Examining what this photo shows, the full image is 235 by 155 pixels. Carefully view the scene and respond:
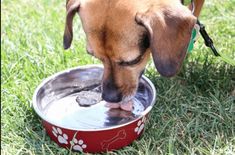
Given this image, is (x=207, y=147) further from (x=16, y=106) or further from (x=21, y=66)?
(x=21, y=66)

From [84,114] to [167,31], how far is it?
→ 41.9 inches

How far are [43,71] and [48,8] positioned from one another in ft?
3.93

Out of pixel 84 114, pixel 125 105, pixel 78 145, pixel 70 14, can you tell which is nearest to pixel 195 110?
pixel 125 105

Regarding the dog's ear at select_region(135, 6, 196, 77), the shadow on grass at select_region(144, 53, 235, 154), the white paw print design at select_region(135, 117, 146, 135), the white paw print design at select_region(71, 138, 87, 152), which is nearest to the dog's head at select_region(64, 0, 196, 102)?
the dog's ear at select_region(135, 6, 196, 77)

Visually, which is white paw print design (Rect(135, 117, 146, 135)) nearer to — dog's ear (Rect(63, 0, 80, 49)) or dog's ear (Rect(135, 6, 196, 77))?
dog's ear (Rect(135, 6, 196, 77))

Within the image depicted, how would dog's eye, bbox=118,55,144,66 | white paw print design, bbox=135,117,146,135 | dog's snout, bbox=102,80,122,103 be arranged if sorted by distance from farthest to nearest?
white paw print design, bbox=135,117,146,135, dog's snout, bbox=102,80,122,103, dog's eye, bbox=118,55,144,66

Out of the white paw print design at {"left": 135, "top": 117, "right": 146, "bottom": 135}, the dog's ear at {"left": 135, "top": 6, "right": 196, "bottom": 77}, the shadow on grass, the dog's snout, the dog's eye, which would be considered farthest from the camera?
the shadow on grass

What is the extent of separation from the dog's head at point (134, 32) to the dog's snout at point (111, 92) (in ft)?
0.08

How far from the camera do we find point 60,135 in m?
3.48

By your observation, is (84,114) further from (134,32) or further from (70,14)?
(134,32)

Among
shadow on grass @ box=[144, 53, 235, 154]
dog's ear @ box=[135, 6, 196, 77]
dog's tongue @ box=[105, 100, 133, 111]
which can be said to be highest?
dog's ear @ box=[135, 6, 196, 77]

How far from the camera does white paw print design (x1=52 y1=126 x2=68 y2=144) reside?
3.44 metres

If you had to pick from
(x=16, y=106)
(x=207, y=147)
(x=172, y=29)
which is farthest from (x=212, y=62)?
(x=16, y=106)

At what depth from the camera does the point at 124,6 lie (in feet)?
10.2
